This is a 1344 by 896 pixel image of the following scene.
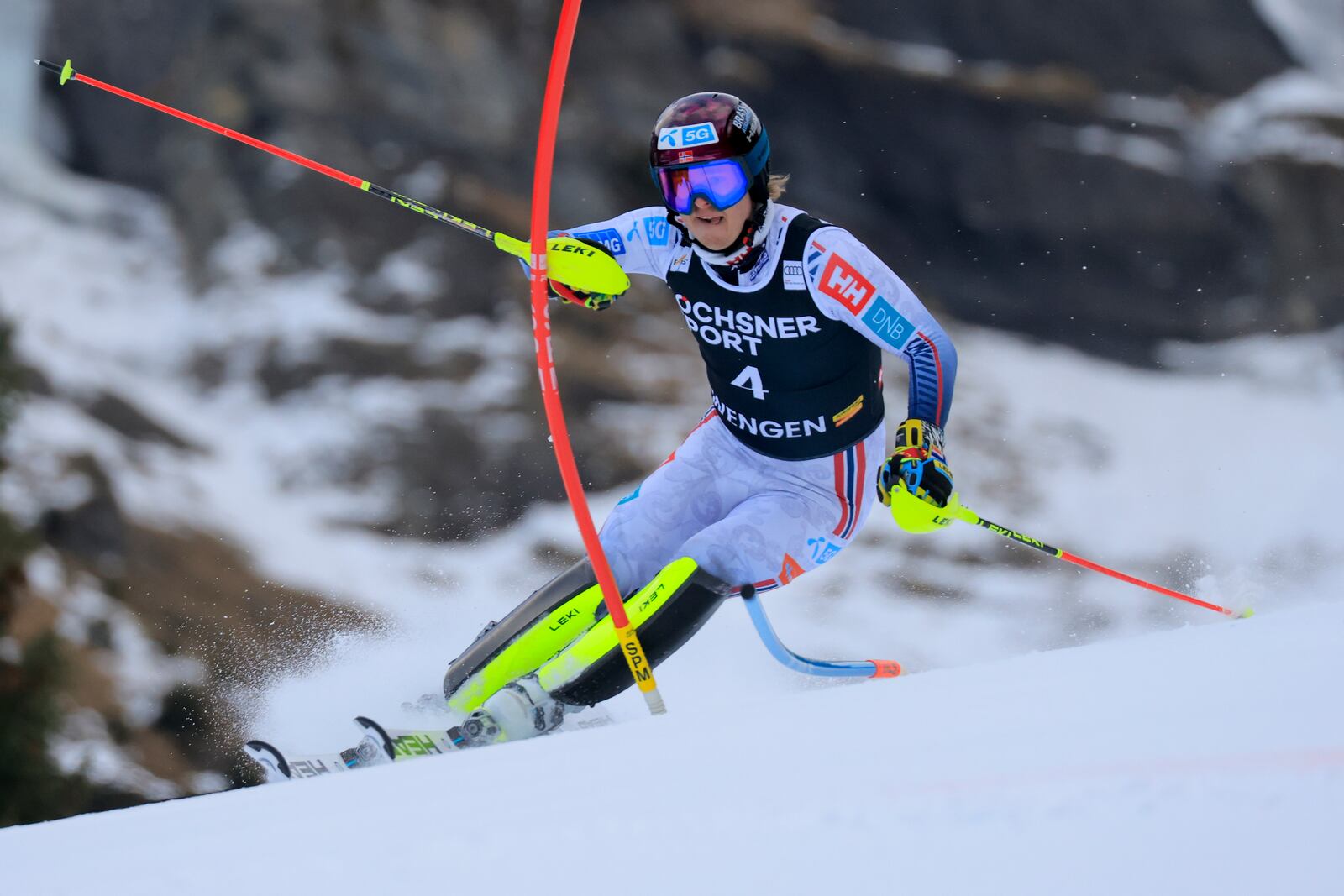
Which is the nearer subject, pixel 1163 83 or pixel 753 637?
pixel 753 637

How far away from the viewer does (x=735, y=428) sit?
3367mm

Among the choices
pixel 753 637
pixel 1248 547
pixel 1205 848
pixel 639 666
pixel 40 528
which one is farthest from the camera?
pixel 40 528

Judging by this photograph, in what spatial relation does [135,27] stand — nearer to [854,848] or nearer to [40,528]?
[40,528]

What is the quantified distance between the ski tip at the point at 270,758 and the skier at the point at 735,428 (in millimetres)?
494

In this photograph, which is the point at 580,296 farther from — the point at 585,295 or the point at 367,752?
the point at 367,752

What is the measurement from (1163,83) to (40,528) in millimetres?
→ 12187

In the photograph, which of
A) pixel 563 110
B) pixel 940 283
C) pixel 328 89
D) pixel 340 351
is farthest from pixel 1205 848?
pixel 328 89

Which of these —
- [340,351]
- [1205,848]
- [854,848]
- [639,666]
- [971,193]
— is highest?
[971,193]

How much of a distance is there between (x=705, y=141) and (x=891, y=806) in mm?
1941

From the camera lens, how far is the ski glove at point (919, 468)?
286cm

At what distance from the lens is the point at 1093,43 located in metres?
11.6

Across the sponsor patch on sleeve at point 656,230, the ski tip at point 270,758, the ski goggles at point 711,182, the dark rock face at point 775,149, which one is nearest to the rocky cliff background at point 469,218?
the dark rock face at point 775,149

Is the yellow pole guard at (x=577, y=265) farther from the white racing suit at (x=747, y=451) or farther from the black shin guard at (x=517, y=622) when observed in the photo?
the black shin guard at (x=517, y=622)

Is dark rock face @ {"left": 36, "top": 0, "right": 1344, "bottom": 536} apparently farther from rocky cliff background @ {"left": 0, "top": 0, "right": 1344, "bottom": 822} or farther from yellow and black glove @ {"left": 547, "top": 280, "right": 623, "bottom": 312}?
yellow and black glove @ {"left": 547, "top": 280, "right": 623, "bottom": 312}
